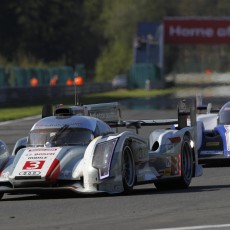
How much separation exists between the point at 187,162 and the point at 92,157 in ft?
6.91

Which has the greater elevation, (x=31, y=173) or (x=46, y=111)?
(x=46, y=111)

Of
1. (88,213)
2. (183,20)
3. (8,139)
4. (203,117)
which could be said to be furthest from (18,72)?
(88,213)

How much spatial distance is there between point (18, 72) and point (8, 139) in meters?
33.6

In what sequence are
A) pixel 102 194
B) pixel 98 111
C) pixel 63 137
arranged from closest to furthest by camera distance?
pixel 102 194, pixel 63 137, pixel 98 111

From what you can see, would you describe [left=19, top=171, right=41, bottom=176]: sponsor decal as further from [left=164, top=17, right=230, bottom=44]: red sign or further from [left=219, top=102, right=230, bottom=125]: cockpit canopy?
[left=164, top=17, right=230, bottom=44]: red sign

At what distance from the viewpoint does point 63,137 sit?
534 inches

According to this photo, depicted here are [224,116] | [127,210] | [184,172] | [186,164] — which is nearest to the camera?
[127,210]

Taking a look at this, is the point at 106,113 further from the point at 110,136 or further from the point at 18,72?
the point at 18,72

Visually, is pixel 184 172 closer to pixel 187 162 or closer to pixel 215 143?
pixel 187 162

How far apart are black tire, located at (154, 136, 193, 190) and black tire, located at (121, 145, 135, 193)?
791 mm

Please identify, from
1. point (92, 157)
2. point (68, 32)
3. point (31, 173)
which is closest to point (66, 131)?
point (92, 157)

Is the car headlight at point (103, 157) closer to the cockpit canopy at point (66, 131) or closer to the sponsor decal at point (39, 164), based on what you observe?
the sponsor decal at point (39, 164)

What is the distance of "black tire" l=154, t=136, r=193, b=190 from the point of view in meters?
14.1

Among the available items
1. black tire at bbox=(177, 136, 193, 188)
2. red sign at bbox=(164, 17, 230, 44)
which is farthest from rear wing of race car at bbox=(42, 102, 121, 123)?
red sign at bbox=(164, 17, 230, 44)
